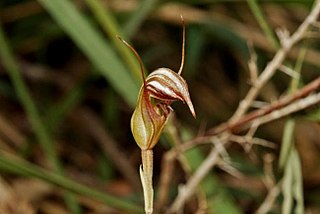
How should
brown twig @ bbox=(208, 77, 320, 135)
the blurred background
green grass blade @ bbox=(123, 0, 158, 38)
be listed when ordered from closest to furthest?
1. brown twig @ bbox=(208, 77, 320, 135)
2. green grass blade @ bbox=(123, 0, 158, 38)
3. the blurred background

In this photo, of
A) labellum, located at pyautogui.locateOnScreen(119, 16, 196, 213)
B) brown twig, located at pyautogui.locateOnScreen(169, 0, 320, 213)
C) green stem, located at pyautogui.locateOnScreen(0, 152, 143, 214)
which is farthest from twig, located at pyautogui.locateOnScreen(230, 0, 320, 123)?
labellum, located at pyautogui.locateOnScreen(119, 16, 196, 213)

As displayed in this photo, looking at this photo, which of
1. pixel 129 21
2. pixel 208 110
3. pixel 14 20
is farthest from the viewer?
pixel 208 110

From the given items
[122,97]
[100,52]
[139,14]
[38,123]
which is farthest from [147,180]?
[122,97]

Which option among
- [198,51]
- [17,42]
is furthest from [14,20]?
[198,51]

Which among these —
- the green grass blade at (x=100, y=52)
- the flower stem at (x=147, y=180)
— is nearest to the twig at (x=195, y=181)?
the green grass blade at (x=100, y=52)

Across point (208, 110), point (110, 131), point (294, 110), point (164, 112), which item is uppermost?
point (164, 112)

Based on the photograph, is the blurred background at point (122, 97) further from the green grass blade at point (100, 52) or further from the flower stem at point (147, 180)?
the flower stem at point (147, 180)

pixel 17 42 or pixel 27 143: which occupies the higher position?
pixel 17 42

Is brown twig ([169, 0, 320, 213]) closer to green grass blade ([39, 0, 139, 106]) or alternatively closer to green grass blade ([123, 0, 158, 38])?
green grass blade ([39, 0, 139, 106])

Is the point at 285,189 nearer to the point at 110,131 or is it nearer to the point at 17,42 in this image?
the point at 110,131
